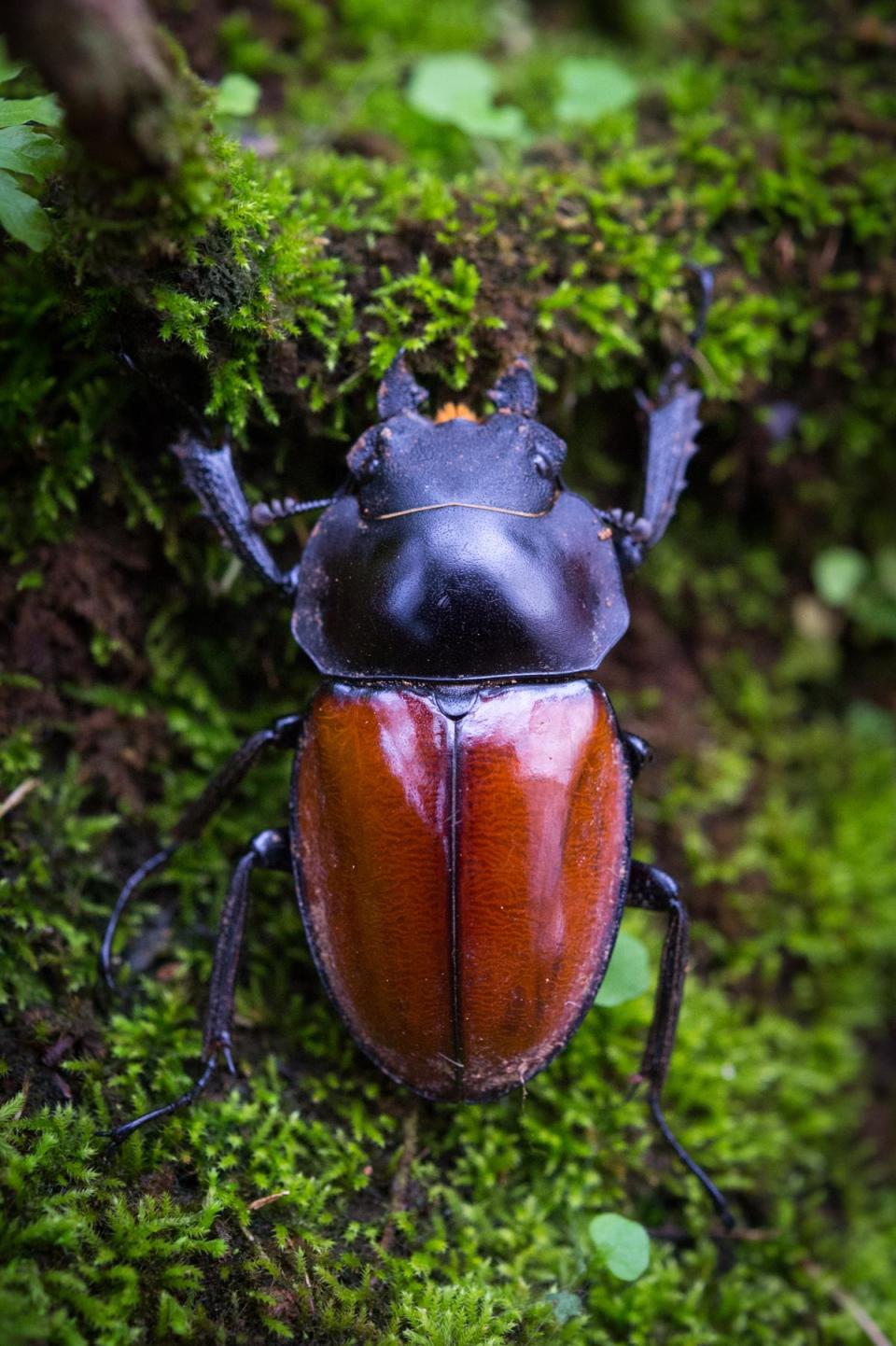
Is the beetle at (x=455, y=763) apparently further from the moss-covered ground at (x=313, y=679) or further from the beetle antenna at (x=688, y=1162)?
the moss-covered ground at (x=313, y=679)

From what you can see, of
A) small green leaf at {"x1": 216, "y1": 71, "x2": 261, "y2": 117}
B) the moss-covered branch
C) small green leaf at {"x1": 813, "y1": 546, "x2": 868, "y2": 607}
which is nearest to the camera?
the moss-covered branch

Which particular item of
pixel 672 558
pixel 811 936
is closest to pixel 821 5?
pixel 672 558

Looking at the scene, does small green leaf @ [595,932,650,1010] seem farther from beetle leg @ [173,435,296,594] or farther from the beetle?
beetle leg @ [173,435,296,594]

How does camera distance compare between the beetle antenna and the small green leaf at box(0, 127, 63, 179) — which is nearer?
the small green leaf at box(0, 127, 63, 179)

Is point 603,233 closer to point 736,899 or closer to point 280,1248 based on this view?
point 736,899

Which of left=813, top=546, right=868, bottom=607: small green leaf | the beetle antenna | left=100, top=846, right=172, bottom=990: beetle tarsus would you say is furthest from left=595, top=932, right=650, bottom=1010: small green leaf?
left=813, top=546, right=868, bottom=607: small green leaf

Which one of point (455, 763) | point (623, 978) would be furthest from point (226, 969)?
point (623, 978)

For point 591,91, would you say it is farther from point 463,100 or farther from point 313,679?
point 313,679

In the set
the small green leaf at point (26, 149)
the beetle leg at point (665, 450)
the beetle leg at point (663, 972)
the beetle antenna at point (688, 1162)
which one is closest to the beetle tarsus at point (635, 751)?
the beetle leg at point (663, 972)
